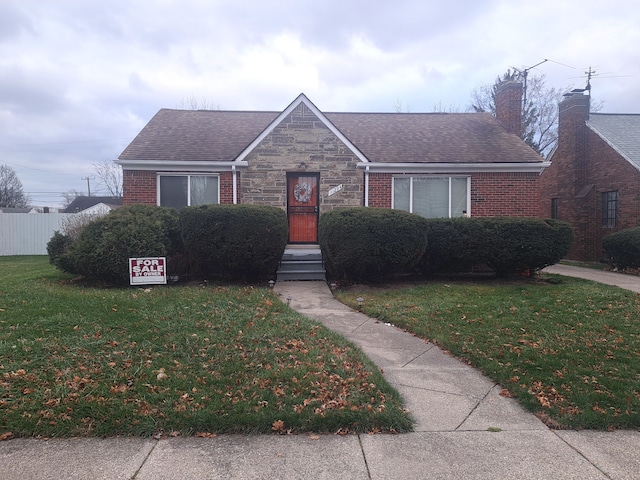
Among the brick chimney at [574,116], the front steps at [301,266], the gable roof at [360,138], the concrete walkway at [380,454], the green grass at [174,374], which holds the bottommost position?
the concrete walkway at [380,454]

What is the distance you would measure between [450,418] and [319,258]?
7768 millimetres

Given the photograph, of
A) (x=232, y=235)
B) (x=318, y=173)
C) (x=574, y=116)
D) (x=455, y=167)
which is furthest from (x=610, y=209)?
(x=232, y=235)

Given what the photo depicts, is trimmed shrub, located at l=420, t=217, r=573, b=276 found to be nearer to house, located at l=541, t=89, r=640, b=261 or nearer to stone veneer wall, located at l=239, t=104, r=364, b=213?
stone veneer wall, located at l=239, t=104, r=364, b=213

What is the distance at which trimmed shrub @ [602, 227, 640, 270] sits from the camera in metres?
12.5

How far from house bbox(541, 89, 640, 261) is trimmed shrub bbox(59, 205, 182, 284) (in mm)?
15387

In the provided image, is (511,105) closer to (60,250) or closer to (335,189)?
(335,189)

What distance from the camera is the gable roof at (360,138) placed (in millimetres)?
12336

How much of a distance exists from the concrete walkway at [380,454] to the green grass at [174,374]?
0.53 feet

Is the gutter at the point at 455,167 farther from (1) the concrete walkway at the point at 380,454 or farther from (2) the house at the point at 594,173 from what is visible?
(1) the concrete walkway at the point at 380,454

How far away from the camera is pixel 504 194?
41.9 ft

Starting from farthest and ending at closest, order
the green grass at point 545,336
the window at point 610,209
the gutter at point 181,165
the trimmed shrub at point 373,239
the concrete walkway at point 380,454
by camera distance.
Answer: the window at point 610,209 → the gutter at point 181,165 → the trimmed shrub at point 373,239 → the green grass at point 545,336 → the concrete walkway at point 380,454

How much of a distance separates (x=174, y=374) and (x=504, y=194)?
11.2 meters

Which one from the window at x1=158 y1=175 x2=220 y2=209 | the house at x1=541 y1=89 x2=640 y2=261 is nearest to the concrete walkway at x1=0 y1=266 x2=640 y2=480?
the window at x1=158 y1=175 x2=220 y2=209

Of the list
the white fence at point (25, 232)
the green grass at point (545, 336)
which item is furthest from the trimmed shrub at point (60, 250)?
the white fence at point (25, 232)
